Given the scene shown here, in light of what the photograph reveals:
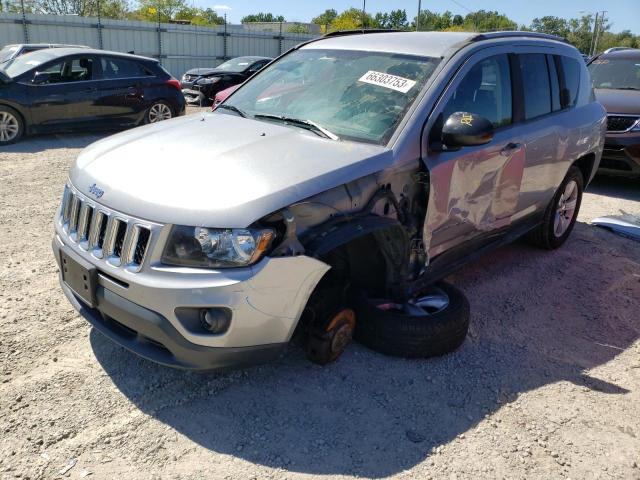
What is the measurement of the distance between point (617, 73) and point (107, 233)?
921cm

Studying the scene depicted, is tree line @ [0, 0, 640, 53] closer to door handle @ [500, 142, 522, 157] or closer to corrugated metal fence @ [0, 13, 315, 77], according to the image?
corrugated metal fence @ [0, 13, 315, 77]

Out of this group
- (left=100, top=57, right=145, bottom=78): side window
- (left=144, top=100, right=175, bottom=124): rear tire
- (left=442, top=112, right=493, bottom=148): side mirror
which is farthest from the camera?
(left=144, top=100, right=175, bottom=124): rear tire

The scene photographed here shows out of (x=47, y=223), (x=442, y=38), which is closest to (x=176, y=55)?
(x=47, y=223)

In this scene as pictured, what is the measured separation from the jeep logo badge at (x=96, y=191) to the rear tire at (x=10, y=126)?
24.9 feet

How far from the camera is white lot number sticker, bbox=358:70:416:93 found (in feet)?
11.7

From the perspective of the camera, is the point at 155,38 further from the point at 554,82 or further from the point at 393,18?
the point at 393,18

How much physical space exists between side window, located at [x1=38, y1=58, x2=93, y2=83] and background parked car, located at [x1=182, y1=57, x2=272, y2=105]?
5.12 metres

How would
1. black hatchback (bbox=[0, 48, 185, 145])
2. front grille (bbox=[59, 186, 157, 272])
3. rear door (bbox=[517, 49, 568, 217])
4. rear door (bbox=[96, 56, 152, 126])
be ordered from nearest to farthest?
1. front grille (bbox=[59, 186, 157, 272])
2. rear door (bbox=[517, 49, 568, 217])
3. black hatchback (bbox=[0, 48, 185, 145])
4. rear door (bbox=[96, 56, 152, 126])

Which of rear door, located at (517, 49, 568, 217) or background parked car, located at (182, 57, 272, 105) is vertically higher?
rear door, located at (517, 49, 568, 217)

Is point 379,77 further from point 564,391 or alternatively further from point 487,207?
point 564,391

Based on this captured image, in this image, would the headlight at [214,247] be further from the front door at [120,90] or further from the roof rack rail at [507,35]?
the front door at [120,90]

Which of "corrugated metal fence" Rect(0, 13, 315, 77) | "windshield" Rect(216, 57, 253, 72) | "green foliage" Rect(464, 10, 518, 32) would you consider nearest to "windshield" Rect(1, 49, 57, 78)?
"windshield" Rect(216, 57, 253, 72)

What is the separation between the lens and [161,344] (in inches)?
109

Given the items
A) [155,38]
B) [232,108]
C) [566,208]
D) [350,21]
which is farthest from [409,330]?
[350,21]
